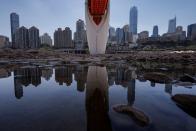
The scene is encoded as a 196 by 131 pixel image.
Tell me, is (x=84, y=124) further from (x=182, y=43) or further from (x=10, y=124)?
(x=182, y=43)

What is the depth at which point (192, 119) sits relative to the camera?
3.91m

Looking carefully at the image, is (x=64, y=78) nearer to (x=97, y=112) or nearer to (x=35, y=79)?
(x=35, y=79)

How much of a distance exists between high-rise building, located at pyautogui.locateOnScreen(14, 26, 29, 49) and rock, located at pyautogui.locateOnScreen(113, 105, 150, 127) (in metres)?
110

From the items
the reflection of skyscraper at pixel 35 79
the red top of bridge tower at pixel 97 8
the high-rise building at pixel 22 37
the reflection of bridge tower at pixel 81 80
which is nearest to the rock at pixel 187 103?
the reflection of bridge tower at pixel 81 80

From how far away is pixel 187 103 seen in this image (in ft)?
15.7

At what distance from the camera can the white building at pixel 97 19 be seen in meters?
39.5

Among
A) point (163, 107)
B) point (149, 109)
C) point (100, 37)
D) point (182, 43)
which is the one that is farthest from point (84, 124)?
→ point (182, 43)

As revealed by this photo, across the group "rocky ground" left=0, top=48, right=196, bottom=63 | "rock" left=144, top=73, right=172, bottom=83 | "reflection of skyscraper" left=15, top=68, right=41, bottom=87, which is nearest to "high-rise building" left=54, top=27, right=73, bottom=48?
"rocky ground" left=0, top=48, right=196, bottom=63

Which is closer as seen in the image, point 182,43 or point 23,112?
point 23,112

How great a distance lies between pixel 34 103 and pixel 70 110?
133cm

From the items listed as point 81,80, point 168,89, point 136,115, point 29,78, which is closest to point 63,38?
point 29,78

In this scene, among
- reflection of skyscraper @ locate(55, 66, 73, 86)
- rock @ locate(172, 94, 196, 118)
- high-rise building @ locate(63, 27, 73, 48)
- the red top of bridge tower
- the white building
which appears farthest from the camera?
high-rise building @ locate(63, 27, 73, 48)

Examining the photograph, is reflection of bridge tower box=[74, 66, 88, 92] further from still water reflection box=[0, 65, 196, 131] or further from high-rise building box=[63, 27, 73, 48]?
high-rise building box=[63, 27, 73, 48]

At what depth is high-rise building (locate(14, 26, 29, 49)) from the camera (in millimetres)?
102625
